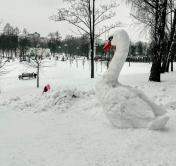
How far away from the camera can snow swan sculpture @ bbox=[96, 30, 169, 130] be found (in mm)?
6730

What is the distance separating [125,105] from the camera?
6.79 m

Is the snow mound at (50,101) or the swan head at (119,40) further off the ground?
the swan head at (119,40)

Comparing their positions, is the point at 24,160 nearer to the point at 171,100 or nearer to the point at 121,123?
the point at 121,123

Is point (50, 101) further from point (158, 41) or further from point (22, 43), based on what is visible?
point (22, 43)

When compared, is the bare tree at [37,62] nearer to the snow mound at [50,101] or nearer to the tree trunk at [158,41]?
the tree trunk at [158,41]

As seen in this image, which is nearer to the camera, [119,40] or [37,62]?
[119,40]

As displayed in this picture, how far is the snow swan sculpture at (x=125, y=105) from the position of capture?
22.1ft

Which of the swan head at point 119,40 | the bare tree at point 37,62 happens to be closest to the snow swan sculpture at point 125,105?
the swan head at point 119,40

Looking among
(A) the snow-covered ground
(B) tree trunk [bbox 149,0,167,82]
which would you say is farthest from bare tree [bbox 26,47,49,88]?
(A) the snow-covered ground

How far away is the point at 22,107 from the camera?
9844 millimetres

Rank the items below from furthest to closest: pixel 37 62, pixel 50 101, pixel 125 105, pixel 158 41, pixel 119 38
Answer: pixel 37 62 < pixel 158 41 < pixel 50 101 < pixel 119 38 < pixel 125 105

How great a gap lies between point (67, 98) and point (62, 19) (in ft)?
45.9

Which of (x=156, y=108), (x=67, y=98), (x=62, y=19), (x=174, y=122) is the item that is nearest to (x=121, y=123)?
(x=156, y=108)

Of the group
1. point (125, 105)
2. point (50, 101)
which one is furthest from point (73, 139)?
point (50, 101)
